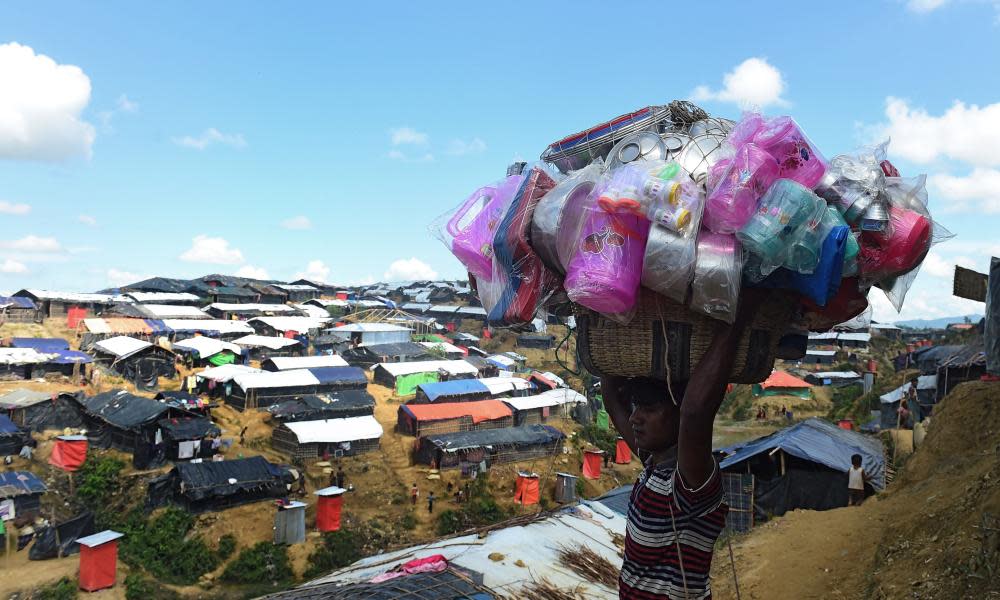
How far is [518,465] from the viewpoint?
2423 centimetres

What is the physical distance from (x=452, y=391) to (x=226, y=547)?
13.7 metres

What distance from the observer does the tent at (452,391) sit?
94.3 ft

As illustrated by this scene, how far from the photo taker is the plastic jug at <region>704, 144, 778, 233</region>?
2191 millimetres

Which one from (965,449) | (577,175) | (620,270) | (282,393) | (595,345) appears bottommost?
(282,393)

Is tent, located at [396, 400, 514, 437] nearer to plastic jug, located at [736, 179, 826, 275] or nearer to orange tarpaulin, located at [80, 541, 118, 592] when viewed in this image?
orange tarpaulin, located at [80, 541, 118, 592]

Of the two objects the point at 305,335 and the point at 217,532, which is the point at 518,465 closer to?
the point at 217,532

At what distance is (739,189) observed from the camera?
219cm

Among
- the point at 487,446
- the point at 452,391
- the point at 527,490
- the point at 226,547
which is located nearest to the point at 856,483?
the point at 527,490

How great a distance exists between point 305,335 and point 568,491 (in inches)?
887

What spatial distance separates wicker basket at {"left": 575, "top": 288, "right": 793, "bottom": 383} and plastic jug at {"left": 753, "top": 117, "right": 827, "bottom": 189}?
0.50 metres

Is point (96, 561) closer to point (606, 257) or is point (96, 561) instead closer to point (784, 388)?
point (606, 257)

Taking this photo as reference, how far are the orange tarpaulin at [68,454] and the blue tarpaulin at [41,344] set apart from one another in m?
10.5

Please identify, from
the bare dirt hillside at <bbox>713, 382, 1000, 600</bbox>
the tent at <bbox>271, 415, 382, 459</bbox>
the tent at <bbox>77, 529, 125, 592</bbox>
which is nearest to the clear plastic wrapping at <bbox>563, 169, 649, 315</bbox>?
the bare dirt hillside at <bbox>713, 382, 1000, 600</bbox>

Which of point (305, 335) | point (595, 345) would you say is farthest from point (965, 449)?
point (305, 335)
